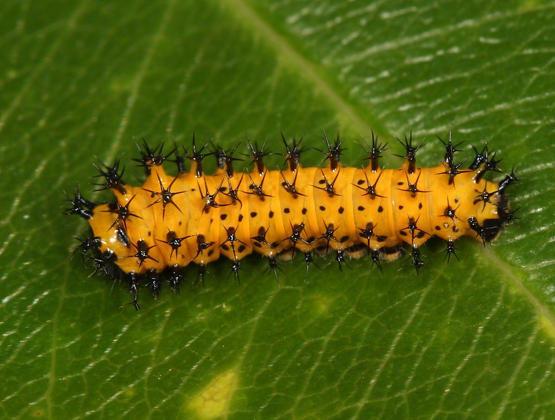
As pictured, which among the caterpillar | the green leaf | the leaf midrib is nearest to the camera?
the green leaf

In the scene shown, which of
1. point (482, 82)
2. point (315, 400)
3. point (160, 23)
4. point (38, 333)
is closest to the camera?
point (315, 400)

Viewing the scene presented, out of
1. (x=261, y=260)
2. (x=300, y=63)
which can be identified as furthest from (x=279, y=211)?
(x=300, y=63)

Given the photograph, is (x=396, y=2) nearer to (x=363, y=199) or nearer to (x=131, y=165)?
(x=363, y=199)

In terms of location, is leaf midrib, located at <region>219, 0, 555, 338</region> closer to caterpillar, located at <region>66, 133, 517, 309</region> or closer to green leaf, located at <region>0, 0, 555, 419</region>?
green leaf, located at <region>0, 0, 555, 419</region>

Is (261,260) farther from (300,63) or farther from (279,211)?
(300,63)

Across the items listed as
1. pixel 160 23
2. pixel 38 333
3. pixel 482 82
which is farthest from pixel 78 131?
pixel 482 82

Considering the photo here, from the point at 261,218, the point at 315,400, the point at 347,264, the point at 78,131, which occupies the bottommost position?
the point at 315,400

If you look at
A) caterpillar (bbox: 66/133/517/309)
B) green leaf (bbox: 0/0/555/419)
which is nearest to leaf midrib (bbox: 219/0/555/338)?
green leaf (bbox: 0/0/555/419)
